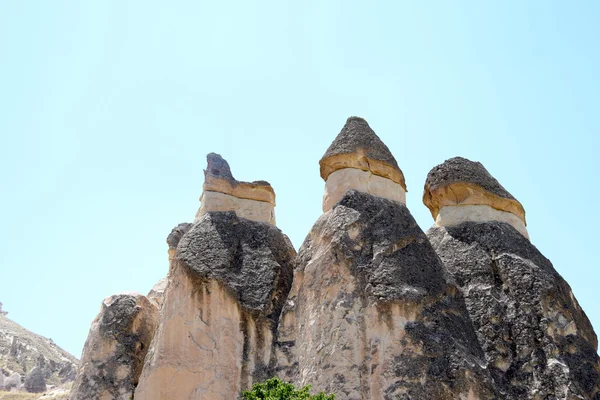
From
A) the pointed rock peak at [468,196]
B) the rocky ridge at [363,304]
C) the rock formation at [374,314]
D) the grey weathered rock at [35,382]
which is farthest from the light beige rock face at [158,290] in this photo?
the grey weathered rock at [35,382]

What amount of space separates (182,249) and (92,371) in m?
4.28

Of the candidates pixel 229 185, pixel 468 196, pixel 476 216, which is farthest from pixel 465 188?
pixel 229 185

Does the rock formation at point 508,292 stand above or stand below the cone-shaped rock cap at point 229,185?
below

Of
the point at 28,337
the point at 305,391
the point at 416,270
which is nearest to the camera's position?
the point at 305,391

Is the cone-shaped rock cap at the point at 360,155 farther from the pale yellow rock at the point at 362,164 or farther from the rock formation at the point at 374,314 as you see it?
the rock formation at the point at 374,314

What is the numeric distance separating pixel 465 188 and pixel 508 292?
301cm

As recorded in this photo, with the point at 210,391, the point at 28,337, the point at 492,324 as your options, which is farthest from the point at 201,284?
the point at 28,337

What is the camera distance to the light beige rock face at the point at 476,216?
15.8m

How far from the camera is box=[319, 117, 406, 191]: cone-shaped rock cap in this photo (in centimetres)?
1563

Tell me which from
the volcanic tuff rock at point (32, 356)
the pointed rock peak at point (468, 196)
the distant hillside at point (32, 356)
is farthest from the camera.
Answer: the volcanic tuff rock at point (32, 356)

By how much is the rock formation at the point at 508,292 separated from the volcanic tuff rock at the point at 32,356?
179ft

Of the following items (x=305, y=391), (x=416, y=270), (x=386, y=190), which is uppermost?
(x=386, y=190)

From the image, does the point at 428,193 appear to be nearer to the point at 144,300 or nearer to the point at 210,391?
the point at 210,391

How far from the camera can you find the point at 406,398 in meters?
11.7
